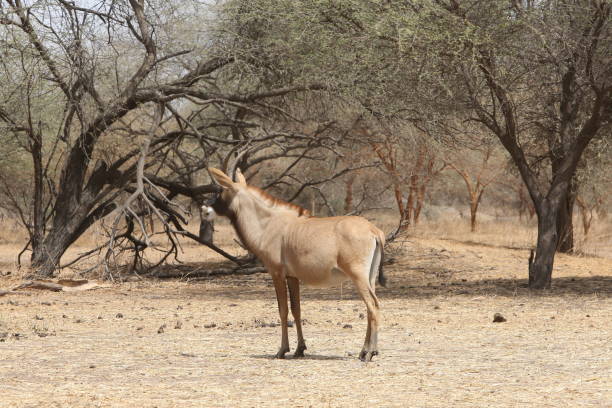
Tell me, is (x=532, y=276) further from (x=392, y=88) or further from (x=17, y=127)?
(x=17, y=127)

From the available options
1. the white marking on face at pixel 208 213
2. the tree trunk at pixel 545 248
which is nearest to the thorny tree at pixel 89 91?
the tree trunk at pixel 545 248

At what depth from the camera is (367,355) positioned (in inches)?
314

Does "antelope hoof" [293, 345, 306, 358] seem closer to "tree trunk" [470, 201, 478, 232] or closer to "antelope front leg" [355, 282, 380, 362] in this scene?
"antelope front leg" [355, 282, 380, 362]

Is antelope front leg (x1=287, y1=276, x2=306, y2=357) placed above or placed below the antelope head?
below

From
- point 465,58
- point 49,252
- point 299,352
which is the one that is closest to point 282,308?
point 299,352

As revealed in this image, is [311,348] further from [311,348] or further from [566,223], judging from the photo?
[566,223]

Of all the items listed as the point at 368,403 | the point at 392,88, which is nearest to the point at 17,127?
the point at 392,88

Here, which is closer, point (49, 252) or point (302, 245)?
point (302, 245)

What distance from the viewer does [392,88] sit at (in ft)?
51.5

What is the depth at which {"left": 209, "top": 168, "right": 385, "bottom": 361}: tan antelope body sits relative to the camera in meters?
7.91

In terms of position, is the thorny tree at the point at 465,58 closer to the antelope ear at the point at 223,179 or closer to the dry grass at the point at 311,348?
the dry grass at the point at 311,348

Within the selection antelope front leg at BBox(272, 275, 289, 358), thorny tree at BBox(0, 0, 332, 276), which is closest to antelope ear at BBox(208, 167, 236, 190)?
antelope front leg at BBox(272, 275, 289, 358)

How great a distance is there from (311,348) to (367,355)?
1.25 meters

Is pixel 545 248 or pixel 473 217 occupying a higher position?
pixel 473 217
